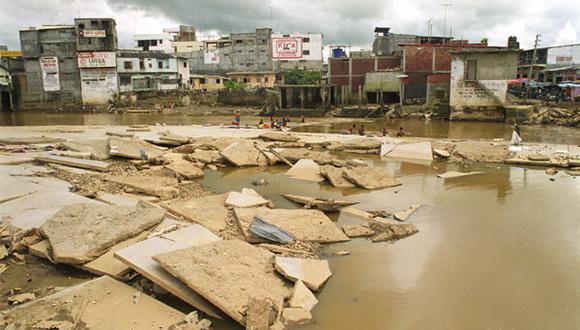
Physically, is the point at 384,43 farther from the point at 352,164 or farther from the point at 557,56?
the point at 352,164

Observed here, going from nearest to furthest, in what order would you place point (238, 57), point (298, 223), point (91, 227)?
point (91, 227), point (298, 223), point (238, 57)

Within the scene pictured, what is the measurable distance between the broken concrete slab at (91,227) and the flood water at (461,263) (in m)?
2.13

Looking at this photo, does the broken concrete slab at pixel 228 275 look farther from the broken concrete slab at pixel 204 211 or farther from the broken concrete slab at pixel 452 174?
the broken concrete slab at pixel 452 174

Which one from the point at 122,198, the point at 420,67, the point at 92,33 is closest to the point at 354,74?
the point at 420,67

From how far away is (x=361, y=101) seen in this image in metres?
36.9

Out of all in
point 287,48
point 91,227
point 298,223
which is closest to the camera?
point 91,227

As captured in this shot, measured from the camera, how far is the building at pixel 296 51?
5558cm

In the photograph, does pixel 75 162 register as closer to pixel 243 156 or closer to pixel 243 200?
pixel 243 156

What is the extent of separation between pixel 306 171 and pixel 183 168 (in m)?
3.45

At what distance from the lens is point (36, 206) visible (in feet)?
23.8

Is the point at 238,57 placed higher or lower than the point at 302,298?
higher

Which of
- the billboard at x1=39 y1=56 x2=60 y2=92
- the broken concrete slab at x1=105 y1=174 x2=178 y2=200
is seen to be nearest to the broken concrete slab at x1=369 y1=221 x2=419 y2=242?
the broken concrete slab at x1=105 y1=174 x2=178 y2=200

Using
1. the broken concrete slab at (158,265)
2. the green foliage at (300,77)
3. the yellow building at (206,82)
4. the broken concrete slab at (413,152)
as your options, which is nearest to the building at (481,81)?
the broken concrete slab at (413,152)

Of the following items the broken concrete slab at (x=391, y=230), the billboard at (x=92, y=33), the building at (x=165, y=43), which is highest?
the building at (x=165, y=43)
